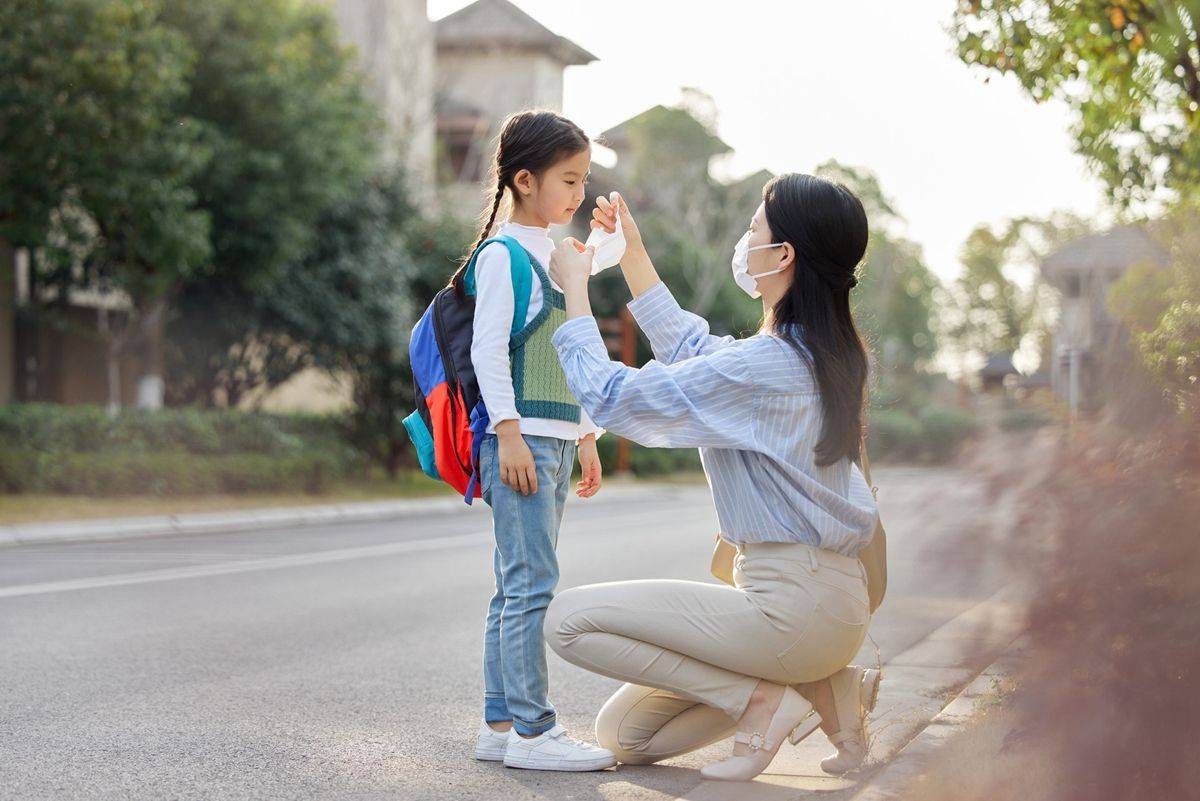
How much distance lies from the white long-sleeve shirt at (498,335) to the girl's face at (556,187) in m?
0.10

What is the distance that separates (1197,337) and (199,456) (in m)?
15.8

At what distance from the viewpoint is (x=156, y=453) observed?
17250 mm

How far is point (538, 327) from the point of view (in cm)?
432

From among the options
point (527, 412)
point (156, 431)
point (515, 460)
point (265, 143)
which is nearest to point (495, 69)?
point (265, 143)

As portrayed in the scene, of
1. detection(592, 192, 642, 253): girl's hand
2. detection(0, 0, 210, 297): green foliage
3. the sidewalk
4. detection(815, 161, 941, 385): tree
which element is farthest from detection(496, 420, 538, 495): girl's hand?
detection(815, 161, 941, 385): tree

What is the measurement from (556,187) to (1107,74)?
512 cm

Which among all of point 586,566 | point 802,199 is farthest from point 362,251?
point 802,199

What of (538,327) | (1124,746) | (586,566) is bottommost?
(586,566)

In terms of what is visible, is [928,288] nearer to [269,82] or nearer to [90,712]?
[269,82]

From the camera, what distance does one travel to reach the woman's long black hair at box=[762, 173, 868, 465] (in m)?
3.95

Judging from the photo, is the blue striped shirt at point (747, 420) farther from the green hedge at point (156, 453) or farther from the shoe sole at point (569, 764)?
the green hedge at point (156, 453)

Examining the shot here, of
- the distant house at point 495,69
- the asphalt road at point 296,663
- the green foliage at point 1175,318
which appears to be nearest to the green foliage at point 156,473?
the asphalt road at point 296,663

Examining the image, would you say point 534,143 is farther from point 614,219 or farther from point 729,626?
point 729,626

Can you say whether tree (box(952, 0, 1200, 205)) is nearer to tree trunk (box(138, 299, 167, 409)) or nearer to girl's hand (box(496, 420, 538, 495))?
girl's hand (box(496, 420, 538, 495))
